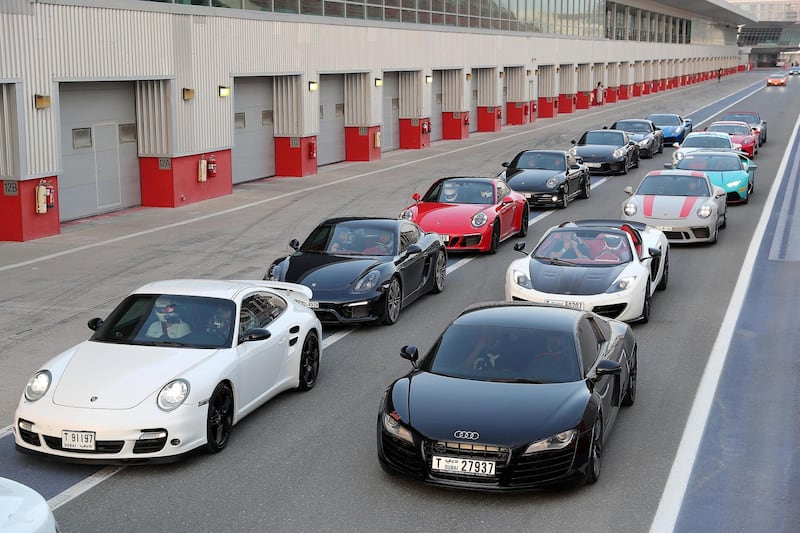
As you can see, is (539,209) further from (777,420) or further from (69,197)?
(777,420)

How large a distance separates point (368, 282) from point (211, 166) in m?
14.6

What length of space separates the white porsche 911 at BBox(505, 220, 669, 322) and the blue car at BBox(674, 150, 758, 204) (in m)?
11.0

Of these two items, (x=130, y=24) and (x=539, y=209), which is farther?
(x=539, y=209)

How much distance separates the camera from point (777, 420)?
399 inches

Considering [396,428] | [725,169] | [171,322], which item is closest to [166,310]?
[171,322]

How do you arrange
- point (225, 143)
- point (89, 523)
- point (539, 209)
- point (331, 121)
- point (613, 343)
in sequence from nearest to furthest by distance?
point (89, 523) < point (613, 343) < point (539, 209) < point (225, 143) < point (331, 121)

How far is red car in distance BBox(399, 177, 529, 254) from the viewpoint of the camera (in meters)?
19.3

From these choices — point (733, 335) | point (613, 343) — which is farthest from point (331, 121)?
point (613, 343)

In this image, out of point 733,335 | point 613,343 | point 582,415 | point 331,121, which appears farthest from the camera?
point 331,121

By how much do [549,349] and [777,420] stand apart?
8.28 ft

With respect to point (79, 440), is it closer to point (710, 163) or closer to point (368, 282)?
point (368, 282)

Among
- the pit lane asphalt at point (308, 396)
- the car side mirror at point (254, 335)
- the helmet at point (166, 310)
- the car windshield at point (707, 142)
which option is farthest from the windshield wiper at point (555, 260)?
the car windshield at point (707, 142)

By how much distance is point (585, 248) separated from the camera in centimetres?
1478

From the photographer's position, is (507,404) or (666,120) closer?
(507,404)
